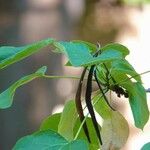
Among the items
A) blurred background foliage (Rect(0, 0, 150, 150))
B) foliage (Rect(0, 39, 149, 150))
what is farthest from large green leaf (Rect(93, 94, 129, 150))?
blurred background foliage (Rect(0, 0, 150, 150))

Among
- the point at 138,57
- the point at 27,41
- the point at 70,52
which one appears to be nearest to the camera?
the point at 70,52

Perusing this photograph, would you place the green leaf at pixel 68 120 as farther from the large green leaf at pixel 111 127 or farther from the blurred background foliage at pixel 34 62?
the blurred background foliage at pixel 34 62

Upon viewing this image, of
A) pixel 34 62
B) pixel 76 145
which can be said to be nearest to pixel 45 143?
pixel 76 145

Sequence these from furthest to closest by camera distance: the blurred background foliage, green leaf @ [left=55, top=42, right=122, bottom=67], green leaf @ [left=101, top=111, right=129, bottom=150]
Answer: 1. the blurred background foliage
2. green leaf @ [left=101, top=111, right=129, bottom=150]
3. green leaf @ [left=55, top=42, right=122, bottom=67]

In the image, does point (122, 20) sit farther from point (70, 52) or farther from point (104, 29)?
point (70, 52)

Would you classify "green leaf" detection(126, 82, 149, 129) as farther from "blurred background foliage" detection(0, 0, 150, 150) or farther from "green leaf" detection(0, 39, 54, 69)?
"blurred background foliage" detection(0, 0, 150, 150)

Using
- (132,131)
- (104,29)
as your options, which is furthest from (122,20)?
(132,131)

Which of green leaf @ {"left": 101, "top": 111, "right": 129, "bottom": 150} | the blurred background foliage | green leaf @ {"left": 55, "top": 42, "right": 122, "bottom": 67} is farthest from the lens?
the blurred background foliage

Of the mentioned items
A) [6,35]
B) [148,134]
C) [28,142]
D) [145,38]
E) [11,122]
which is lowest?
[148,134]

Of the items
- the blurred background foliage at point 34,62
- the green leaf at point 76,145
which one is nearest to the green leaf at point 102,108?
the green leaf at point 76,145
